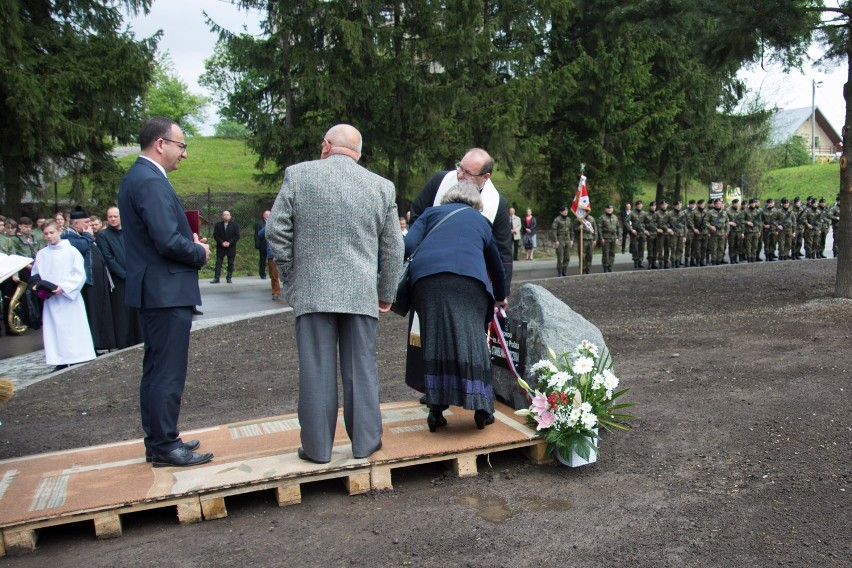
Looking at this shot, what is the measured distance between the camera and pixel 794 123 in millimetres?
84688

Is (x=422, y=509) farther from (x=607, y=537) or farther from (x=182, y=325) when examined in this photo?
(x=182, y=325)

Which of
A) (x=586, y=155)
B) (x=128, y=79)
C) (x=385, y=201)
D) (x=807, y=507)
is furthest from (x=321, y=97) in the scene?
(x=807, y=507)

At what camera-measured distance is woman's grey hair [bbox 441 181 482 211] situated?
5027mm

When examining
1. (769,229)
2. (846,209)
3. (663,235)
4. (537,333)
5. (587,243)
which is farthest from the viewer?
(769,229)

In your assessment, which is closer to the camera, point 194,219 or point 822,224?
point 194,219

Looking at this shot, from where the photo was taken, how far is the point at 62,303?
923cm

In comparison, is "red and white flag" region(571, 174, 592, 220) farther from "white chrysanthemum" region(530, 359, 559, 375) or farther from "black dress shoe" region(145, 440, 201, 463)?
"black dress shoe" region(145, 440, 201, 463)

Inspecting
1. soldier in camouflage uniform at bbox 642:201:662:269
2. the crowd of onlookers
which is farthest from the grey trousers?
soldier in camouflage uniform at bbox 642:201:662:269

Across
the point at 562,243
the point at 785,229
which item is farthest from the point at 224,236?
the point at 785,229

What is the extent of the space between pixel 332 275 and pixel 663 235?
1907 centimetres

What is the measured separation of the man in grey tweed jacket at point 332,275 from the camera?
4.29 meters

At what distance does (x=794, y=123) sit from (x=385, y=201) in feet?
304

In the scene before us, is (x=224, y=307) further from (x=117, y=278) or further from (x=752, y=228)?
(x=752, y=228)

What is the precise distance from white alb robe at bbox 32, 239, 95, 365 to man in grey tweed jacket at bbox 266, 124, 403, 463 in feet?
19.4
